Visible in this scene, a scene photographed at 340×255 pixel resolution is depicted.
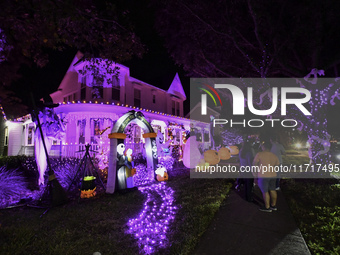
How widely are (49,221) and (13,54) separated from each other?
421 cm

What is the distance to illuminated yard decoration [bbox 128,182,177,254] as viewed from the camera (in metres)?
3.76

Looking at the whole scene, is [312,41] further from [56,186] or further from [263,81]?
[56,186]

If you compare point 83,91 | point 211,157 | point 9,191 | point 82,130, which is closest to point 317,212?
point 211,157

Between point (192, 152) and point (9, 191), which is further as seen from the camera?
point (192, 152)

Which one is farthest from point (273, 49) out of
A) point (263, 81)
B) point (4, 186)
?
point (4, 186)

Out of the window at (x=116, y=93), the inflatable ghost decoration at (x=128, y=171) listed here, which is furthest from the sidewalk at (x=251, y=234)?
the window at (x=116, y=93)

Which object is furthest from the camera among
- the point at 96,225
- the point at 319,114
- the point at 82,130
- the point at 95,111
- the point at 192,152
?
the point at 82,130

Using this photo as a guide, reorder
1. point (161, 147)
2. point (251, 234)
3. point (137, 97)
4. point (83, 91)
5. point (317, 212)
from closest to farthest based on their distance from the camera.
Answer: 1. point (251, 234)
2. point (317, 212)
3. point (161, 147)
4. point (83, 91)
5. point (137, 97)

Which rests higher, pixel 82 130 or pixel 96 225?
pixel 82 130

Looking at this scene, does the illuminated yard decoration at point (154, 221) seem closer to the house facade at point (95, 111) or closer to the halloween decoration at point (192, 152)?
the halloween decoration at point (192, 152)

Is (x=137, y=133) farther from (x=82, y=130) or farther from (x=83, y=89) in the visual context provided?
(x=83, y=89)

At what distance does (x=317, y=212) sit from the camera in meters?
5.11

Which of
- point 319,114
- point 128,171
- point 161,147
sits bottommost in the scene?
point 128,171

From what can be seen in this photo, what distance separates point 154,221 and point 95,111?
967cm
